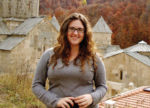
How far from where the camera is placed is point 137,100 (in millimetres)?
4855

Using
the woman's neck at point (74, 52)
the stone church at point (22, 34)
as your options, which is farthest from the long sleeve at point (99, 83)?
the stone church at point (22, 34)

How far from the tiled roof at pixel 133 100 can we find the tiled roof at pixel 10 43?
24.0ft

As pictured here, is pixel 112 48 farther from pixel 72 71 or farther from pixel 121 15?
pixel 121 15

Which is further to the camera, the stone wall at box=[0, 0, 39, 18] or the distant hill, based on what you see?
the distant hill

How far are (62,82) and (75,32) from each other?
45cm

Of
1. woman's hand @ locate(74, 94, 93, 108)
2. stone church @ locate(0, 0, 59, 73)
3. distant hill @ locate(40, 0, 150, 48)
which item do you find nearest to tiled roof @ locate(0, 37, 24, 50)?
stone church @ locate(0, 0, 59, 73)

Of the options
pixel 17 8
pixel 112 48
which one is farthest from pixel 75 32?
pixel 112 48

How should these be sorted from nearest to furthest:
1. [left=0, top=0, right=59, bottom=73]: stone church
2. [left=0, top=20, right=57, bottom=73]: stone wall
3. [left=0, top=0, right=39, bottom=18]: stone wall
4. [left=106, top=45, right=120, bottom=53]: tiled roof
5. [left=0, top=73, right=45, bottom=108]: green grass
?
1. [left=0, top=73, right=45, bottom=108]: green grass
2. [left=0, top=20, right=57, bottom=73]: stone wall
3. [left=0, top=0, right=59, bottom=73]: stone church
4. [left=0, top=0, right=39, bottom=18]: stone wall
5. [left=106, top=45, right=120, bottom=53]: tiled roof

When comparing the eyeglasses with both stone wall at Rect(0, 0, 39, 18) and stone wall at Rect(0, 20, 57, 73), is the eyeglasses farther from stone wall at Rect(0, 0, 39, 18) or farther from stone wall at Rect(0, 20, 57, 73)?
stone wall at Rect(0, 0, 39, 18)

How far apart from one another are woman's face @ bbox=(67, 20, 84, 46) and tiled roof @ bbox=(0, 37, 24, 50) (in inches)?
372

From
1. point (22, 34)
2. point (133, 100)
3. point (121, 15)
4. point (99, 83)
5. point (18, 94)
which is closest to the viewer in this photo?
point (99, 83)

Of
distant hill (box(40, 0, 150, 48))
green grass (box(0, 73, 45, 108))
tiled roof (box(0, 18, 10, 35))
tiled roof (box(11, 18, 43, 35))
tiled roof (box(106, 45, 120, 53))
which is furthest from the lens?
distant hill (box(40, 0, 150, 48))

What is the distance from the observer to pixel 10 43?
444 inches

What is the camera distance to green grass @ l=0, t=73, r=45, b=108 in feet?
13.4
